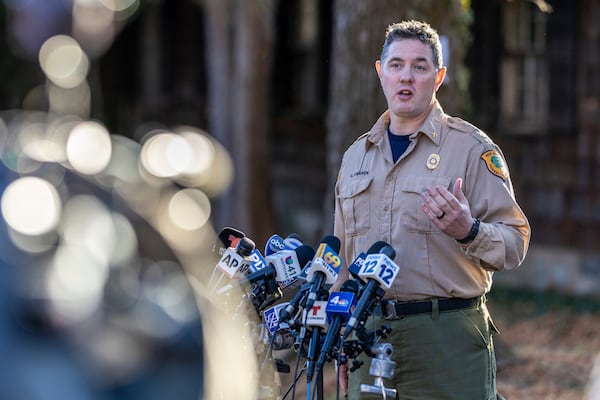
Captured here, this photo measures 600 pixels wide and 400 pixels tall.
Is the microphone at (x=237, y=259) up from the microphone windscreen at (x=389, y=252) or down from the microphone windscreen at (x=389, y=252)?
down

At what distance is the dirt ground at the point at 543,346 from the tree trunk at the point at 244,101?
10.0 ft

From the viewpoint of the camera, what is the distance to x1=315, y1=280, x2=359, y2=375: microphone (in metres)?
4.33

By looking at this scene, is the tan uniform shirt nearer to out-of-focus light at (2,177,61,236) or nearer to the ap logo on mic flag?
the ap logo on mic flag

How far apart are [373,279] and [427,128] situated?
749 millimetres

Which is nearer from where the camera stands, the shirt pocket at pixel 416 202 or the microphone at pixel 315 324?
the microphone at pixel 315 324

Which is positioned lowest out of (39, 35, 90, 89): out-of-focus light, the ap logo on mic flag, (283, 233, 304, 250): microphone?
the ap logo on mic flag

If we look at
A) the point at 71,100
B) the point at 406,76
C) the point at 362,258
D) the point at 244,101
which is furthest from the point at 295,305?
the point at 71,100

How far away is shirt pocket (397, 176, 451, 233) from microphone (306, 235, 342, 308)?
0.33 metres

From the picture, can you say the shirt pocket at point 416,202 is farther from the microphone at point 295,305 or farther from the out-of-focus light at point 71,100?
the out-of-focus light at point 71,100

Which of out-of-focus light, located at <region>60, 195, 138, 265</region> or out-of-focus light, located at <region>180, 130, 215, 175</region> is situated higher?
out-of-focus light, located at <region>60, 195, 138, 265</region>

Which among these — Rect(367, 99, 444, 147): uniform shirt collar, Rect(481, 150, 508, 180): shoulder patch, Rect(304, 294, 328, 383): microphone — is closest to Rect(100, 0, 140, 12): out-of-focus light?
Rect(367, 99, 444, 147): uniform shirt collar

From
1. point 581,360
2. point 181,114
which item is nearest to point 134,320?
point 581,360

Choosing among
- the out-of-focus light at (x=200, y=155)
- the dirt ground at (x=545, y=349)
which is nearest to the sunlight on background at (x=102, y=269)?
the dirt ground at (x=545, y=349)

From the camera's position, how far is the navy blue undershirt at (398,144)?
15.7 feet
